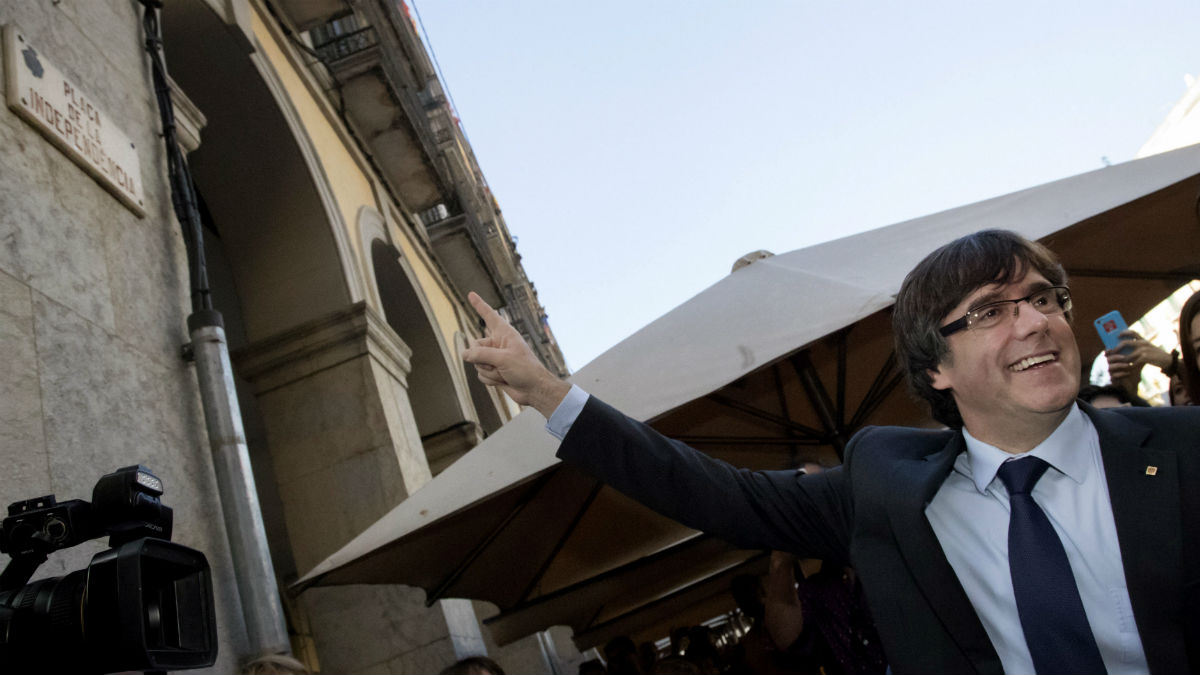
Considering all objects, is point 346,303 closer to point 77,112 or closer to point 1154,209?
point 77,112

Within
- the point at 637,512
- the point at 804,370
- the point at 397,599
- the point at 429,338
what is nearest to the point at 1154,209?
the point at 804,370

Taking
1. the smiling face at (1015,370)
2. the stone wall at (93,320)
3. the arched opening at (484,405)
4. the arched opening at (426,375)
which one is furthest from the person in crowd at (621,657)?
the arched opening at (484,405)

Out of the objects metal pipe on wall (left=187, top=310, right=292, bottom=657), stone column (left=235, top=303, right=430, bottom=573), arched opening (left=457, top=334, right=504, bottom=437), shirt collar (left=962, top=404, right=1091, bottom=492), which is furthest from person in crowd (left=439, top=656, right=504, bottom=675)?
arched opening (left=457, top=334, right=504, bottom=437)

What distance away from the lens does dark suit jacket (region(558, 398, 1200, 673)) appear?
1409mm

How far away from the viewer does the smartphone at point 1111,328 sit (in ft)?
10.8

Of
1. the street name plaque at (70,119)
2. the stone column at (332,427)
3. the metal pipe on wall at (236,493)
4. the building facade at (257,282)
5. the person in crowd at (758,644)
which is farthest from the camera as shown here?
the stone column at (332,427)

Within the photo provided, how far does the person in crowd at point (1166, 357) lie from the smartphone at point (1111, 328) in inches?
0.7

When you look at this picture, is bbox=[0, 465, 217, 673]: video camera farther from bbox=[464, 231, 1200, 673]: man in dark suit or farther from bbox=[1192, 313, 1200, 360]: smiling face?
bbox=[1192, 313, 1200, 360]: smiling face

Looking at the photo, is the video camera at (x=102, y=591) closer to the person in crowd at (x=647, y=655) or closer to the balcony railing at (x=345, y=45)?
the person in crowd at (x=647, y=655)

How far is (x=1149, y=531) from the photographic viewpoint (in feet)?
4.71

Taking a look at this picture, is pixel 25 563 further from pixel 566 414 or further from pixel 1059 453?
pixel 1059 453

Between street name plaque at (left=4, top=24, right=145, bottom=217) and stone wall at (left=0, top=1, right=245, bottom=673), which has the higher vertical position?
street name plaque at (left=4, top=24, right=145, bottom=217)

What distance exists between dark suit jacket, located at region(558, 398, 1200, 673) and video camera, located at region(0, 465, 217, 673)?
30.7 inches

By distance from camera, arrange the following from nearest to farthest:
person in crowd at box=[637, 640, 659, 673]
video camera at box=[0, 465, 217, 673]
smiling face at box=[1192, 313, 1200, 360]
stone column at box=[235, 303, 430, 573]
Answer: video camera at box=[0, 465, 217, 673] < smiling face at box=[1192, 313, 1200, 360] < stone column at box=[235, 303, 430, 573] < person in crowd at box=[637, 640, 659, 673]
